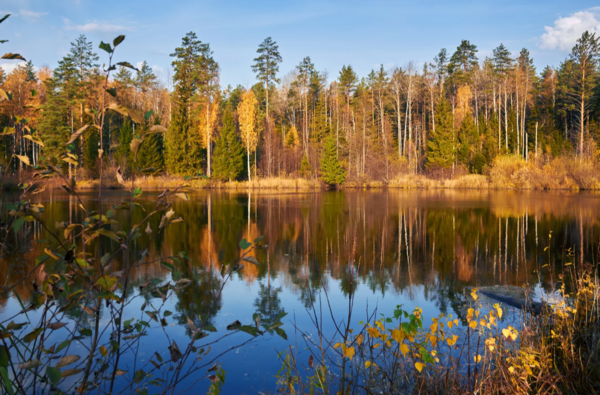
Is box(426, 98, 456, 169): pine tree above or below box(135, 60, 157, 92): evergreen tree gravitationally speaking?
below

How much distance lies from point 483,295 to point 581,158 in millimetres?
35989

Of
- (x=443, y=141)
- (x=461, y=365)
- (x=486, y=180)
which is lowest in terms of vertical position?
(x=461, y=365)

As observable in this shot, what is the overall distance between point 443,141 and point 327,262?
36.9m

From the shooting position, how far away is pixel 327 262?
29.9 feet

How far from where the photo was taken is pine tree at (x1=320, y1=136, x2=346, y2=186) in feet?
130

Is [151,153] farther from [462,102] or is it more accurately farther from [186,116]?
[462,102]

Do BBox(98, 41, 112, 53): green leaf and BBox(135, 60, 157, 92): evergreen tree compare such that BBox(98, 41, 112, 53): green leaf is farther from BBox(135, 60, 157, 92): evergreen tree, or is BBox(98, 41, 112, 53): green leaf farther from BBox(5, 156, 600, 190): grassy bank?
BBox(135, 60, 157, 92): evergreen tree

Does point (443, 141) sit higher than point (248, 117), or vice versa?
point (248, 117)

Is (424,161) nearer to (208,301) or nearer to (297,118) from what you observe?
(297,118)

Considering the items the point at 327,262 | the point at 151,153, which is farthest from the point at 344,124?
the point at 327,262

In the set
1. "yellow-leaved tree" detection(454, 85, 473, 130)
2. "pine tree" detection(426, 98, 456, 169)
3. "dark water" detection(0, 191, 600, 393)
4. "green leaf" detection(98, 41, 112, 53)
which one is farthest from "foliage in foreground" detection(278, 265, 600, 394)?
"yellow-leaved tree" detection(454, 85, 473, 130)

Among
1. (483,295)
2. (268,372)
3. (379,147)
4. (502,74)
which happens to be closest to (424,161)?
(379,147)

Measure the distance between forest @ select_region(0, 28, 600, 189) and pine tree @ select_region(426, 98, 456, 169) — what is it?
107 mm

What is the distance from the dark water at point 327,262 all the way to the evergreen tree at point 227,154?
2240 cm
